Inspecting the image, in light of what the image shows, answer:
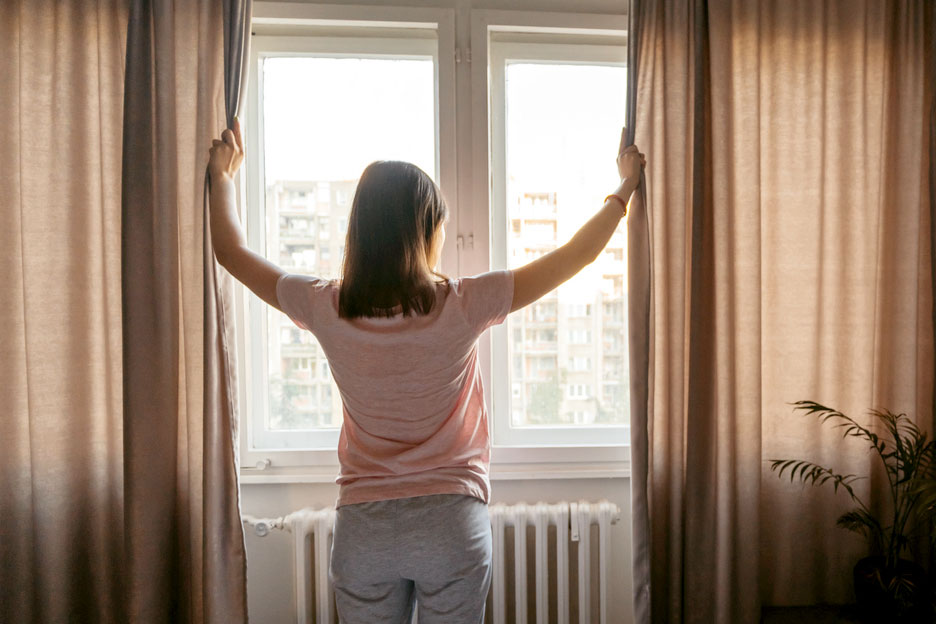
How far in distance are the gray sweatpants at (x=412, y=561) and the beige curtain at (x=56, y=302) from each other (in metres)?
0.98

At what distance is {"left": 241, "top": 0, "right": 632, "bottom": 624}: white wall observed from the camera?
5.96ft

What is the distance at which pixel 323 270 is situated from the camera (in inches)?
76.1

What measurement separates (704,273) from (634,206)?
0.29 meters

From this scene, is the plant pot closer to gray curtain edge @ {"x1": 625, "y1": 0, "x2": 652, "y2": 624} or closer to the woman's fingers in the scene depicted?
gray curtain edge @ {"x1": 625, "y1": 0, "x2": 652, "y2": 624}

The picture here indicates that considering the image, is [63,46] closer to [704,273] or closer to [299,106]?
[299,106]

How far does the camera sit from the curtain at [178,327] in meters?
1.59

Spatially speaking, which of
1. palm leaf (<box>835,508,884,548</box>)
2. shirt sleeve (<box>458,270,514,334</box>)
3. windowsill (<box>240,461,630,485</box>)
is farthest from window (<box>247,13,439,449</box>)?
palm leaf (<box>835,508,884,548</box>)

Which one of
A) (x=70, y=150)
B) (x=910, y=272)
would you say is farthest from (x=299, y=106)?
(x=910, y=272)

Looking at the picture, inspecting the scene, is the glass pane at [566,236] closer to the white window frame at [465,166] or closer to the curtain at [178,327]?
the white window frame at [465,166]

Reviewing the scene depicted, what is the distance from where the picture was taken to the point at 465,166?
1.86 metres

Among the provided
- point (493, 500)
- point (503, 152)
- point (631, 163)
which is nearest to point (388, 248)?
point (631, 163)

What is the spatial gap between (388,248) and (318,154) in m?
0.99

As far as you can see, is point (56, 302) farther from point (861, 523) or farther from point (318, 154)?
point (861, 523)

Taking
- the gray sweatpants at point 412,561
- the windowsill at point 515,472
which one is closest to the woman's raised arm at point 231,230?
the gray sweatpants at point 412,561
